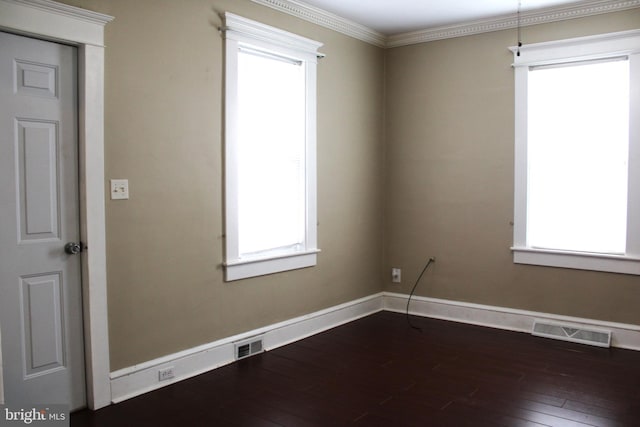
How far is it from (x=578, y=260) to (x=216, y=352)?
2.97 m

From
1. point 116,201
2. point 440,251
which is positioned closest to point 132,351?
point 116,201

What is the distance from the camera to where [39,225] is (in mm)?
2861

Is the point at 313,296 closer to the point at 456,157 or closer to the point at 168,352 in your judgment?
the point at 168,352

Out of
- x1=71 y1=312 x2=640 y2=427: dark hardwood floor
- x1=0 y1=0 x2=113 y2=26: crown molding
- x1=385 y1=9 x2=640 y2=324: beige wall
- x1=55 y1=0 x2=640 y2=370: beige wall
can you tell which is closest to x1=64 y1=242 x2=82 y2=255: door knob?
x1=55 y1=0 x2=640 y2=370: beige wall

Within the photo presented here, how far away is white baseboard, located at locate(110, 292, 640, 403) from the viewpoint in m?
3.29

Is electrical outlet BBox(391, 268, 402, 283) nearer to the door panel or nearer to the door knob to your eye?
the door knob

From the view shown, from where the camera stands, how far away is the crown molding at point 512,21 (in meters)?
4.21

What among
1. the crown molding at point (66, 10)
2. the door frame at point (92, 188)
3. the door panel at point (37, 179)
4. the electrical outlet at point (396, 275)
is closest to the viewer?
the crown molding at point (66, 10)

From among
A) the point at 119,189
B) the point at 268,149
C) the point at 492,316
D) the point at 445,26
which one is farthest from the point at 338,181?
the point at 119,189

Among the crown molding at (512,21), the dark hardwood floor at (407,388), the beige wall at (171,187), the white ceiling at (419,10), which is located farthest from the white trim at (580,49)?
the dark hardwood floor at (407,388)

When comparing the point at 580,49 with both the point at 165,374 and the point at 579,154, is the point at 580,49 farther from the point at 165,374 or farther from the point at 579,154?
the point at 165,374

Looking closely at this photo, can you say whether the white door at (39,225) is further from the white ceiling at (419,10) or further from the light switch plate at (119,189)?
the white ceiling at (419,10)

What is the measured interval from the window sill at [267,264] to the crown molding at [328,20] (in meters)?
1.91

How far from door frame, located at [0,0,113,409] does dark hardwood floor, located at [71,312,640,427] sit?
280mm
